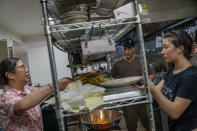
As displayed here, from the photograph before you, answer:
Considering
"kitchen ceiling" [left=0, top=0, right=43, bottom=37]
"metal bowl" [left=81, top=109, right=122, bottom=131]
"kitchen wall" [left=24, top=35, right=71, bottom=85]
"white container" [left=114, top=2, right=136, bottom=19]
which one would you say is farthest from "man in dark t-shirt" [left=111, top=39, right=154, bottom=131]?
"kitchen wall" [left=24, top=35, right=71, bottom=85]

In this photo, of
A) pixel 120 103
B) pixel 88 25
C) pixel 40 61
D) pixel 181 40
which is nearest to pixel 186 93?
pixel 181 40

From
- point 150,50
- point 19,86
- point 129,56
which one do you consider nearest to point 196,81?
point 19,86

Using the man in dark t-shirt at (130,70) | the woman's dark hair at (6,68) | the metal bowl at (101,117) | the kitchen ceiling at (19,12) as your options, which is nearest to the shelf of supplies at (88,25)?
the metal bowl at (101,117)

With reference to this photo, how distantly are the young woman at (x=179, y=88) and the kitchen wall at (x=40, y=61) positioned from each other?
6017 mm

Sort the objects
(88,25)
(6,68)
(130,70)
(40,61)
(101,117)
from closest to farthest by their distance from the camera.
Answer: (88,25) < (101,117) < (6,68) < (130,70) < (40,61)

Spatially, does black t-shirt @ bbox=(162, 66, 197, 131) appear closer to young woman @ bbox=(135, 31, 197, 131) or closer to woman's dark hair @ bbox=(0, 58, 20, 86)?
young woman @ bbox=(135, 31, 197, 131)

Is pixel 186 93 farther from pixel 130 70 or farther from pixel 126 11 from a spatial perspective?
pixel 130 70

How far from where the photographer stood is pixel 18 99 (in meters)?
1.37

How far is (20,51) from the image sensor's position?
5523mm

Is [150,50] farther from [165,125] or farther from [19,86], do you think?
[19,86]

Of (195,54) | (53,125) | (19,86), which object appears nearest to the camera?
(19,86)

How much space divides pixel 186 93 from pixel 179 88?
0.22ft

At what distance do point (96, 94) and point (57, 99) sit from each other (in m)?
0.23

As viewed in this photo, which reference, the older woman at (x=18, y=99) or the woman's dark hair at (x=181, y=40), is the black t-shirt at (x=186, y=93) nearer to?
the woman's dark hair at (x=181, y=40)
